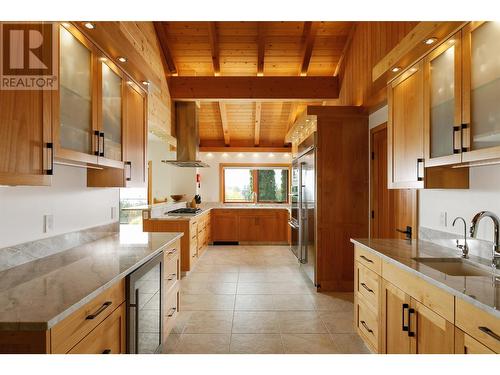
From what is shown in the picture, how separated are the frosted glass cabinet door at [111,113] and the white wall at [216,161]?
5438 millimetres

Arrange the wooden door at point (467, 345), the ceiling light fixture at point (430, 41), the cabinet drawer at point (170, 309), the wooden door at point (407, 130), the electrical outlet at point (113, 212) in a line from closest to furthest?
1. the wooden door at point (467, 345)
2. the ceiling light fixture at point (430, 41)
3. the wooden door at point (407, 130)
4. the cabinet drawer at point (170, 309)
5. the electrical outlet at point (113, 212)

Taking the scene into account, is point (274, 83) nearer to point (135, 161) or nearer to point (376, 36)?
point (376, 36)

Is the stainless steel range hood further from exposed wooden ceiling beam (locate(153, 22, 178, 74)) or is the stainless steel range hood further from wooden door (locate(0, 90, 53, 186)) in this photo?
wooden door (locate(0, 90, 53, 186))

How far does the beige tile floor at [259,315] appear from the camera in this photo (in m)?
2.55

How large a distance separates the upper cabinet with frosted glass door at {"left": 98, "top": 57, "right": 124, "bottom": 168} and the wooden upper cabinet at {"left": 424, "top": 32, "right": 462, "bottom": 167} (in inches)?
87.2

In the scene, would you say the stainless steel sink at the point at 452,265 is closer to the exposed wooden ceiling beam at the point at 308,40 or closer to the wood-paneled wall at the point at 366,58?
the wood-paneled wall at the point at 366,58

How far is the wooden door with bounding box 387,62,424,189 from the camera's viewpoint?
7.18ft

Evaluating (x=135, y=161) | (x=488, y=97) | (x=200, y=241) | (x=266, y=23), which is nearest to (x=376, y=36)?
(x=266, y=23)

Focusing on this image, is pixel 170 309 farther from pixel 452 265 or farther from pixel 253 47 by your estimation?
pixel 253 47

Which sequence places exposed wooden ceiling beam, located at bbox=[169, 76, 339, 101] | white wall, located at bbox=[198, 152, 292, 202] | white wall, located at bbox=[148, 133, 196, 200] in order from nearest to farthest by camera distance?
exposed wooden ceiling beam, located at bbox=[169, 76, 339, 101], white wall, located at bbox=[148, 133, 196, 200], white wall, located at bbox=[198, 152, 292, 202]

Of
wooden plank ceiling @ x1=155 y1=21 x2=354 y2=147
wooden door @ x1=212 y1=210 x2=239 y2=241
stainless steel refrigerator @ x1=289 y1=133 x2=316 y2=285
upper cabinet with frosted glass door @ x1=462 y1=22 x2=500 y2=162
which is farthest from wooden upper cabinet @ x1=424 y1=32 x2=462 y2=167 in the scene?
wooden door @ x1=212 y1=210 x2=239 y2=241

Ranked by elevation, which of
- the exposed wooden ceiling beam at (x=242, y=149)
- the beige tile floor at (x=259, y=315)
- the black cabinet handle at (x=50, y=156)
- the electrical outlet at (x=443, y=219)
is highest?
the exposed wooden ceiling beam at (x=242, y=149)

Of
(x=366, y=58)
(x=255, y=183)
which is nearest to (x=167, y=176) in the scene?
(x=255, y=183)

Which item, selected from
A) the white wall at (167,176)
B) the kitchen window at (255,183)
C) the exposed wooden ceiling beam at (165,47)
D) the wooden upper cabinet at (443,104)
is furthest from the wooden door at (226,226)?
the wooden upper cabinet at (443,104)
